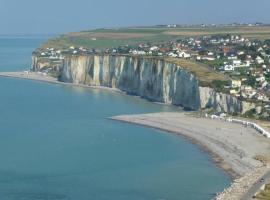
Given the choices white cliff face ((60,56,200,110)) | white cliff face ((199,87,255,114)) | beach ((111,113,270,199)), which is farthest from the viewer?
white cliff face ((60,56,200,110))

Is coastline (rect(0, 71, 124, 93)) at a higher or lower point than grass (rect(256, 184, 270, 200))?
lower

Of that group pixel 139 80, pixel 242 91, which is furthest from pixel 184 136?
pixel 139 80

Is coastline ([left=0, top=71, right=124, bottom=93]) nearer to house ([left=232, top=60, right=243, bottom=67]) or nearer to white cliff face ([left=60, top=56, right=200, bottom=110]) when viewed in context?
white cliff face ([left=60, top=56, right=200, bottom=110])

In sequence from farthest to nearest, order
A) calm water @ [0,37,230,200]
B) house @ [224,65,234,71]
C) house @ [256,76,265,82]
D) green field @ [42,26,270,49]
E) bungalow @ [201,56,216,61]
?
green field @ [42,26,270,49]
bungalow @ [201,56,216,61]
house @ [224,65,234,71]
house @ [256,76,265,82]
calm water @ [0,37,230,200]

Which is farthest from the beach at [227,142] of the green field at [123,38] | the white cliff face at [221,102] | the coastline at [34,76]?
the green field at [123,38]

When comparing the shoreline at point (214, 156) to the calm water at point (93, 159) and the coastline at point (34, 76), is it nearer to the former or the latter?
the calm water at point (93, 159)

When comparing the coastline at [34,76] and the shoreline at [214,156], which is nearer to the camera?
the shoreline at [214,156]

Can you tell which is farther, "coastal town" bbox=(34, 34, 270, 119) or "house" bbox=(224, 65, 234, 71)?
"house" bbox=(224, 65, 234, 71)

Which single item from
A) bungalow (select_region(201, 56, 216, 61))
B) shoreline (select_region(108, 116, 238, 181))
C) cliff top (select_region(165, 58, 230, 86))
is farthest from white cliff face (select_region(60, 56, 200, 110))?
shoreline (select_region(108, 116, 238, 181))
